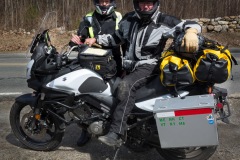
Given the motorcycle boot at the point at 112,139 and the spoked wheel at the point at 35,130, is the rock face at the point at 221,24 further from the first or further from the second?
the motorcycle boot at the point at 112,139

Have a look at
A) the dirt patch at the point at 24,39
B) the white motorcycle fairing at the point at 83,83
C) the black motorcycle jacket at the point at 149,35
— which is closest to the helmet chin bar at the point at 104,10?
the black motorcycle jacket at the point at 149,35

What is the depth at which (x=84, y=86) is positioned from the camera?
4078mm

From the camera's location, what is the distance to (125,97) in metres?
3.80

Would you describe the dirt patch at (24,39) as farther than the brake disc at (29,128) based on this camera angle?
Yes

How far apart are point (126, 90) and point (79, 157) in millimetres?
1136

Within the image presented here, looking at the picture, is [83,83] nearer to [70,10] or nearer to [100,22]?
[100,22]

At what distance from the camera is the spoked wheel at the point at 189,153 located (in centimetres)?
394

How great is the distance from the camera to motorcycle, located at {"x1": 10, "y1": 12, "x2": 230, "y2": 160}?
3693 millimetres

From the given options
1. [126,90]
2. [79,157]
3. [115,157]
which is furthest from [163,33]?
[79,157]

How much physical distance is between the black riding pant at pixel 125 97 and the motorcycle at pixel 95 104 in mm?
70

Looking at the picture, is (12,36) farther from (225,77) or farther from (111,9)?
(225,77)

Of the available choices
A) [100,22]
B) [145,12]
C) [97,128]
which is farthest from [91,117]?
[100,22]

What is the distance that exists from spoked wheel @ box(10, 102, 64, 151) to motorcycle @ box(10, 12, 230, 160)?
0.01 m

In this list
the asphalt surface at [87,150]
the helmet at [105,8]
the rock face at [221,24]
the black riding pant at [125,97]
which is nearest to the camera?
the black riding pant at [125,97]
